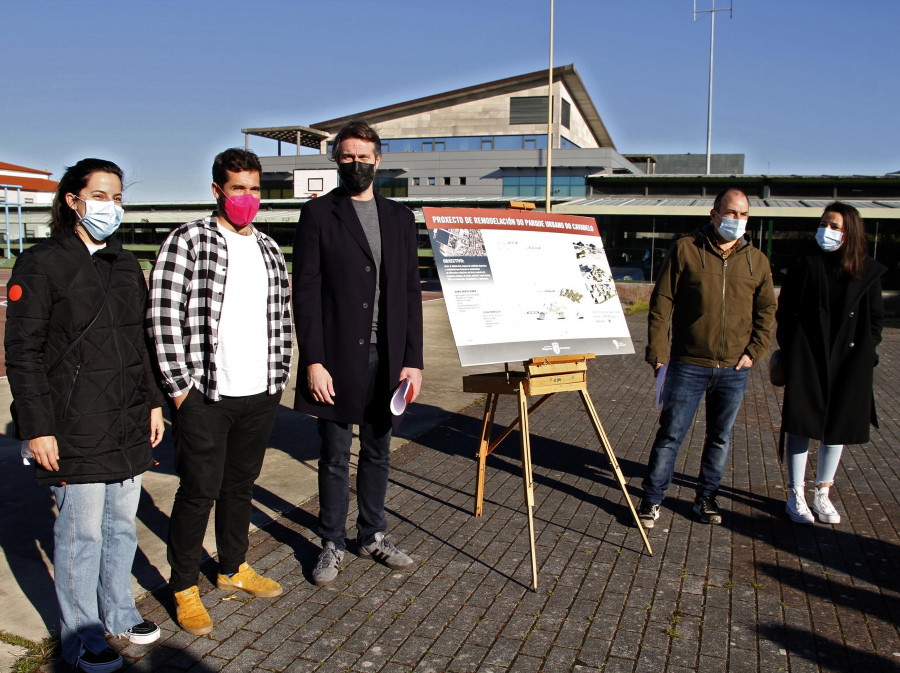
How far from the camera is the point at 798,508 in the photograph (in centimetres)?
480

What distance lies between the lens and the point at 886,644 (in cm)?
327

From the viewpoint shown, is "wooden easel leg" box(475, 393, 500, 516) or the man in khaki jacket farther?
"wooden easel leg" box(475, 393, 500, 516)

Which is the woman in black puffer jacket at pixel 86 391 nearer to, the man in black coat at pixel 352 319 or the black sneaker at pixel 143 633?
the black sneaker at pixel 143 633

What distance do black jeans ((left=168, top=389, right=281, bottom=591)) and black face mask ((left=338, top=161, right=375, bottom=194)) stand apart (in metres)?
1.18

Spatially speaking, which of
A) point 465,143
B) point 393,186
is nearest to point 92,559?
point 393,186

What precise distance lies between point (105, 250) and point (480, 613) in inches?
93.8

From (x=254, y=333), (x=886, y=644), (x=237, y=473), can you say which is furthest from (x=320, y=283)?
(x=886, y=644)

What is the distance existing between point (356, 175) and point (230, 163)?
709 millimetres

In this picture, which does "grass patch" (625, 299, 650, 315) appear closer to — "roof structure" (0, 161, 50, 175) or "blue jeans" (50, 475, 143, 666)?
"blue jeans" (50, 475, 143, 666)

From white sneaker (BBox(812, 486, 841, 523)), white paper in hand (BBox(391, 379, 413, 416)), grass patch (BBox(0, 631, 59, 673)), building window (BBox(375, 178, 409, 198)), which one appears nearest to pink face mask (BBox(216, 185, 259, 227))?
white paper in hand (BBox(391, 379, 413, 416))

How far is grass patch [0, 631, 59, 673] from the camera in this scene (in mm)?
2934

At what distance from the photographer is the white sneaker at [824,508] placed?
4762 millimetres

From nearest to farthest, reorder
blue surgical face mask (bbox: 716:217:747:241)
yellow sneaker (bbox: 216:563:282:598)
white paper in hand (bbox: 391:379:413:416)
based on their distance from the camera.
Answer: yellow sneaker (bbox: 216:563:282:598)
white paper in hand (bbox: 391:379:413:416)
blue surgical face mask (bbox: 716:217:747:241)

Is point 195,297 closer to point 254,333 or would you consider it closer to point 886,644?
point 254,333
